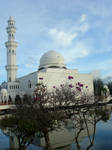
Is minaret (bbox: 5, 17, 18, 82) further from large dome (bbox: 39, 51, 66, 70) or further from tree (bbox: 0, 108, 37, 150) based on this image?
tree (bbox: 0, 108, 37, 150)

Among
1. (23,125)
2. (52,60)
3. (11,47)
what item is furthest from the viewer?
(52,60)

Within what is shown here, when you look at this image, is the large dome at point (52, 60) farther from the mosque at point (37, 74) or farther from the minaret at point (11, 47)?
the minaret at point (11, 47)

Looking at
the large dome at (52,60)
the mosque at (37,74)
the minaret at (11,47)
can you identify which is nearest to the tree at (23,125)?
the mosque at (37,74)

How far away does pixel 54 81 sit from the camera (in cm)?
3781

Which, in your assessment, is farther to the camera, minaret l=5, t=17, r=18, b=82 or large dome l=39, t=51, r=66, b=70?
large dome l=39, t=51, r=66, b=70

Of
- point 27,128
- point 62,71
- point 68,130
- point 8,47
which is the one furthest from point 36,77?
point 27,128

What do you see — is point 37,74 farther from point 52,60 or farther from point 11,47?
point 11,47

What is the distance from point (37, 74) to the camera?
116ft

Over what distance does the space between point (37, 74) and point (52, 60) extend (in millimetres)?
7722

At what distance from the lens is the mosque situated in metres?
37.2

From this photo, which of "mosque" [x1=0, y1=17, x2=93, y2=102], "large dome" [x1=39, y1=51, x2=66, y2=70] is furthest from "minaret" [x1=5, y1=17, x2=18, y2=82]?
"large dome" [x1=39, y1=51, x2=66, y2=70]

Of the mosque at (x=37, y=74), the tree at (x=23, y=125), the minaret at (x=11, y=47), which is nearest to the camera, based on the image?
the tree at (x=23, y=125)

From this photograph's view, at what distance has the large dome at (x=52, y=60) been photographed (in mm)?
41625

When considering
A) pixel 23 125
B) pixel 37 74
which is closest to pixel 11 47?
pixel 37 74
